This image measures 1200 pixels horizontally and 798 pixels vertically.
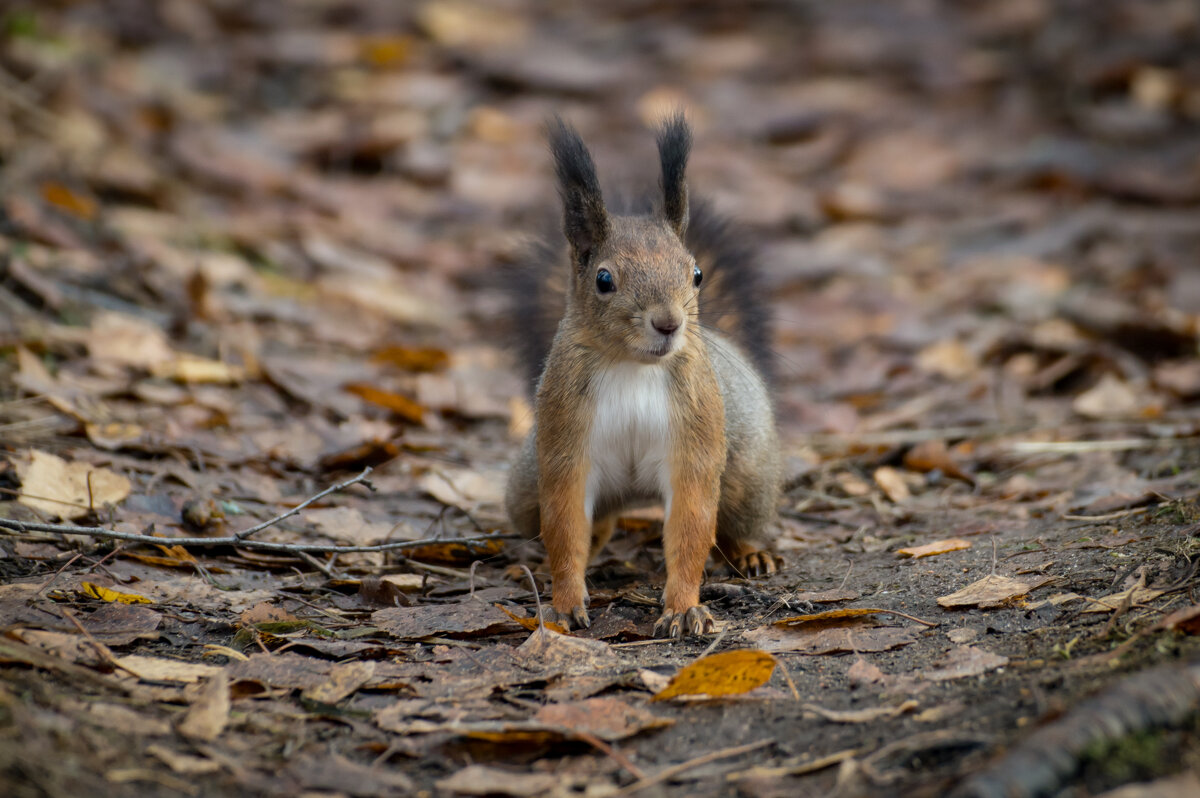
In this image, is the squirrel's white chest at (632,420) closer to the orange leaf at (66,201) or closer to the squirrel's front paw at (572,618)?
the squirrel's front paw at (572,618)

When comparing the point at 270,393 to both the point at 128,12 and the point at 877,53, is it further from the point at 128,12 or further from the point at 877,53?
the point at 877,53

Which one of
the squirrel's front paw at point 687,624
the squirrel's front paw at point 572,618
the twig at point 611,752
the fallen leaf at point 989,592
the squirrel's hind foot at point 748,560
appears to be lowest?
the squirrel's hind foot at point 748,560

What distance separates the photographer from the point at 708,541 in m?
2.62

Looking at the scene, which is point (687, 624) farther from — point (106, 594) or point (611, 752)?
point (106, 594)

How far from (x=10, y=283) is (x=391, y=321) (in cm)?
184

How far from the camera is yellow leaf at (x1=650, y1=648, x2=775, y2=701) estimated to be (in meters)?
1.99

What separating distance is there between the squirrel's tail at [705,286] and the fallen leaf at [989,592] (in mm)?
1297

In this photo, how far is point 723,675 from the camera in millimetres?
2000

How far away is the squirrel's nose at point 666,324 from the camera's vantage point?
2.48 m

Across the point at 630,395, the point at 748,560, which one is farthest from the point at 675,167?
the point at 748,560

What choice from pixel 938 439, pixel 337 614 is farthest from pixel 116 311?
pixel 938 439

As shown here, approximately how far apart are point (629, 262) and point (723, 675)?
3.52 feet

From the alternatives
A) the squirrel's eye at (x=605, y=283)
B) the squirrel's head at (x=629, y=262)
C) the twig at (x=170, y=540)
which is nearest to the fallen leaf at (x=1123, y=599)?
the squirrel's head at (x=629, y=262)

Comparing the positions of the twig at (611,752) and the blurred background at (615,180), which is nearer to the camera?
the twig at (611,752)
